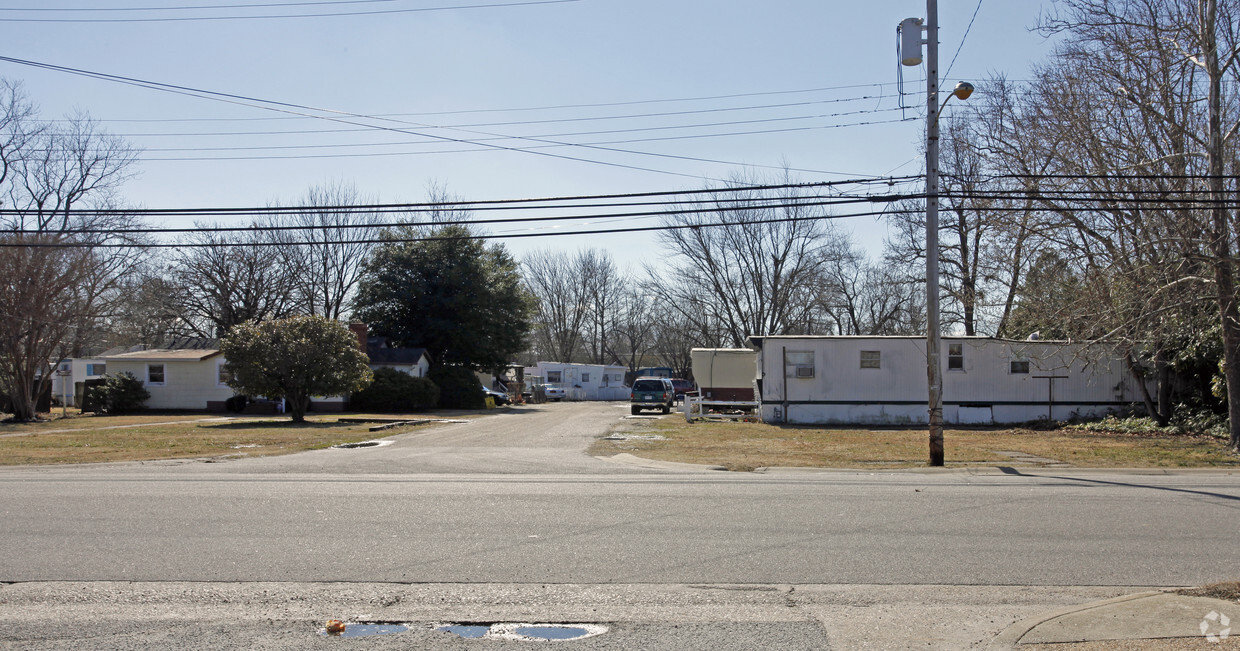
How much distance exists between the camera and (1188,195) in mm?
21000

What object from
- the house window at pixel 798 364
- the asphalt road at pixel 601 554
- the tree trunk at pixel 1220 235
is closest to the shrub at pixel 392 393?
the house window at pixel 798 364

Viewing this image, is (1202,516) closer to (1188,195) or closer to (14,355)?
(1188,195)

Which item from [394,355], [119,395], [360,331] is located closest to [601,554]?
[360,331]

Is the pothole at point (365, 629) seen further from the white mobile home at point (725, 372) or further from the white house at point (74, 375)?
the white house at point (74, 375)

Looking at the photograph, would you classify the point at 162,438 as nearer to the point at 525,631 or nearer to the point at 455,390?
the point at 525,631

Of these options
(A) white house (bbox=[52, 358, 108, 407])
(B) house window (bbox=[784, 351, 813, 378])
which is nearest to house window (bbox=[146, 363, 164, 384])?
(A) white house (bbox=[52, 358, 108, 407])

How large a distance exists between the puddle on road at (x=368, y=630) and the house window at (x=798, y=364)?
26975 mm

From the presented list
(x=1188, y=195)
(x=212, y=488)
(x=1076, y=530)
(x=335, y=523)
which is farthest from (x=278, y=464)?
(x=1188, y=195)

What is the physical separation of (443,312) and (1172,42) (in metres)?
37.7

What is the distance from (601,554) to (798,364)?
24753mm

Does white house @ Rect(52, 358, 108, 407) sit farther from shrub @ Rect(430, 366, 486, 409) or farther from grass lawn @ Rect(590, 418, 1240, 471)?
grass lawn @ Rect(590, 418, 1240, 471)

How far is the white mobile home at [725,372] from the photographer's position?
39.3 m

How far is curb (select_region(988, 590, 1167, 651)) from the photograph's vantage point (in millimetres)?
5615

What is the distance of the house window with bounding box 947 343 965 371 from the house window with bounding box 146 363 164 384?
35.9m
